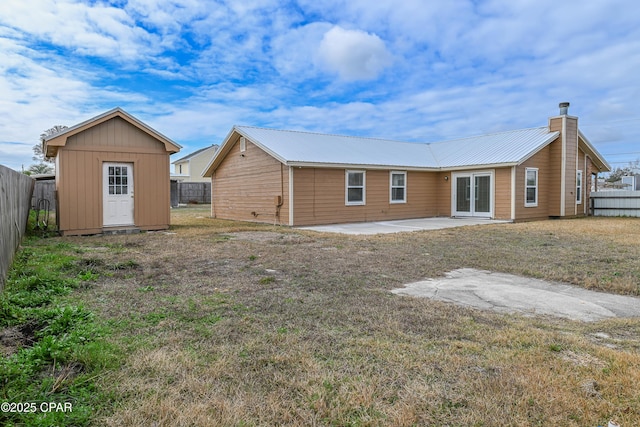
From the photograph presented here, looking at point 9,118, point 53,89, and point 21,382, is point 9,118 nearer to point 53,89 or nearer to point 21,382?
point 53,89

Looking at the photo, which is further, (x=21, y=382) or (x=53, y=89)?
(x=53, y=89)

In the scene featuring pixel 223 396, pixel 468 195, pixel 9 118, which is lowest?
pixel 223 396

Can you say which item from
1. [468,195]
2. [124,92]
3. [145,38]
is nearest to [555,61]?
[468,195]

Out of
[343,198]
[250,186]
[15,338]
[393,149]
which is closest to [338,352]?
[15,338]

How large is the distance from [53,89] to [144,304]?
535 inches

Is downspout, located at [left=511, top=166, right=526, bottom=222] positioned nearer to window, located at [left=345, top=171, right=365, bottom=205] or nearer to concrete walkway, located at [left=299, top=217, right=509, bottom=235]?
concrete walkway, located at [left=299, top=217, right=509, bottom=235]

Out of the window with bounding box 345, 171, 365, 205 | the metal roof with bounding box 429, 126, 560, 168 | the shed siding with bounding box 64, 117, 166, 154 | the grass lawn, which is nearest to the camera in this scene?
the grass lawn

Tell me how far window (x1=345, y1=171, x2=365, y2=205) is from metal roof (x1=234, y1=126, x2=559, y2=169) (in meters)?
0.50

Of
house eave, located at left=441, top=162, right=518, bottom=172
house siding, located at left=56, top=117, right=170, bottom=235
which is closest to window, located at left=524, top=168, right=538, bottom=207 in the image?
house eave, located at left=441, top=162, right=518, bottom=172

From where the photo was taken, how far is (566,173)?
56.5 ft

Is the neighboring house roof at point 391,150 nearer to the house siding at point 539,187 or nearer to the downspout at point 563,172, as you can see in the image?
the downspout at point 563,172

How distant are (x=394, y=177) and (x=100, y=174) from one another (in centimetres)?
1075

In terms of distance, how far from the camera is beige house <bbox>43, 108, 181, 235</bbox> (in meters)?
10.7

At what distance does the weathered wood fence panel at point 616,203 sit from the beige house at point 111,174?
19163 millimetres
